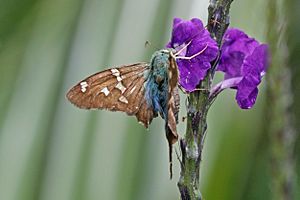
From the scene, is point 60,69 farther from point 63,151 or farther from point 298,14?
point 298,14

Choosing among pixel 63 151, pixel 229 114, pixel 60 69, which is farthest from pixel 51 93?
pixel 229 114

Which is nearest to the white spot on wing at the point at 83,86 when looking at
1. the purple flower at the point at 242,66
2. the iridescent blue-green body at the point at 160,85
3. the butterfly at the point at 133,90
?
the butterfly at the point at 133,90

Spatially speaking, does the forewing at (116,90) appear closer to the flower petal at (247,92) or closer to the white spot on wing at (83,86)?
the white spot on wing at (83,86)

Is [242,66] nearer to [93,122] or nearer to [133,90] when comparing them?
[133,90]

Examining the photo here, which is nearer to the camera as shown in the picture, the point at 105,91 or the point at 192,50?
the point at 192,50

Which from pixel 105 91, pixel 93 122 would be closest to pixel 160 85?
pixel 105 91

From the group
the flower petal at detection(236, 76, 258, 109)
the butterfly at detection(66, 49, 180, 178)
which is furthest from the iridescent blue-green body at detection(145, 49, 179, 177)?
the flower petal at detection(236, 76, 258, 109)

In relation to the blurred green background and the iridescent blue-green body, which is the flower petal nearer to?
the iridescent blue-green body
